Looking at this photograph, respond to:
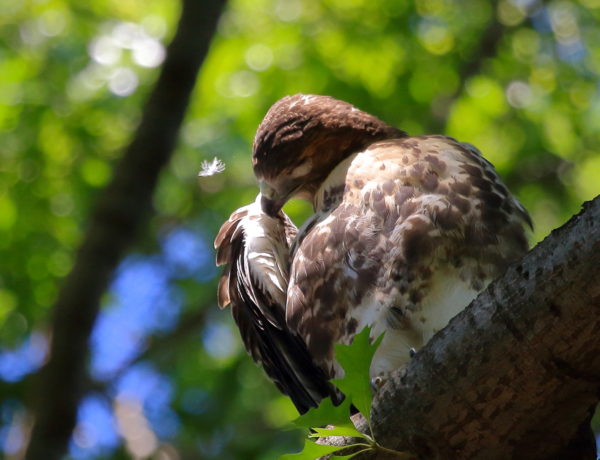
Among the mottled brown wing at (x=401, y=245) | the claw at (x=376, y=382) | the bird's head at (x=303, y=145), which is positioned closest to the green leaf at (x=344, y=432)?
the claw at (x=376, y=382)

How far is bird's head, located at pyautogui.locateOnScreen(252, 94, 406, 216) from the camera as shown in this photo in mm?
3209

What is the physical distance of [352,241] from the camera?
9.43ft

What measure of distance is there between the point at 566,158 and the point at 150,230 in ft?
9.02

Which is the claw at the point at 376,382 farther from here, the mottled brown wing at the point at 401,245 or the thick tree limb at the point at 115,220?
the thick tree limb at the point at 115,220

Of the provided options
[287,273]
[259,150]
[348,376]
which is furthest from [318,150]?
[348,376]

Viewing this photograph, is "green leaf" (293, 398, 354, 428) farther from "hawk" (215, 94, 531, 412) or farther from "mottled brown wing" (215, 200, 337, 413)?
"mottled brown wing" (215, 200, 337, 413)

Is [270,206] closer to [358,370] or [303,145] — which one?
[303,145]

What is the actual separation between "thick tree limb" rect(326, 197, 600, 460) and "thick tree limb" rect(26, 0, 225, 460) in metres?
2.57

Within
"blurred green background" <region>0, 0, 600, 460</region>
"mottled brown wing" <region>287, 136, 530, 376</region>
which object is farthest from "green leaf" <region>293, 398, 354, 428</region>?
"blurred green background" <region>0, 0, 600, 460</region>

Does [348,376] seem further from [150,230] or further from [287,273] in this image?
[150,230]

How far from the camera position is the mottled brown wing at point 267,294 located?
323 centimetres

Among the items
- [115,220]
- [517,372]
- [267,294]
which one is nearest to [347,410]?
[517,372]

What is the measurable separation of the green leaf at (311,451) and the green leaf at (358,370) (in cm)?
10

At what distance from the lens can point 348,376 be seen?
1.97 metres
